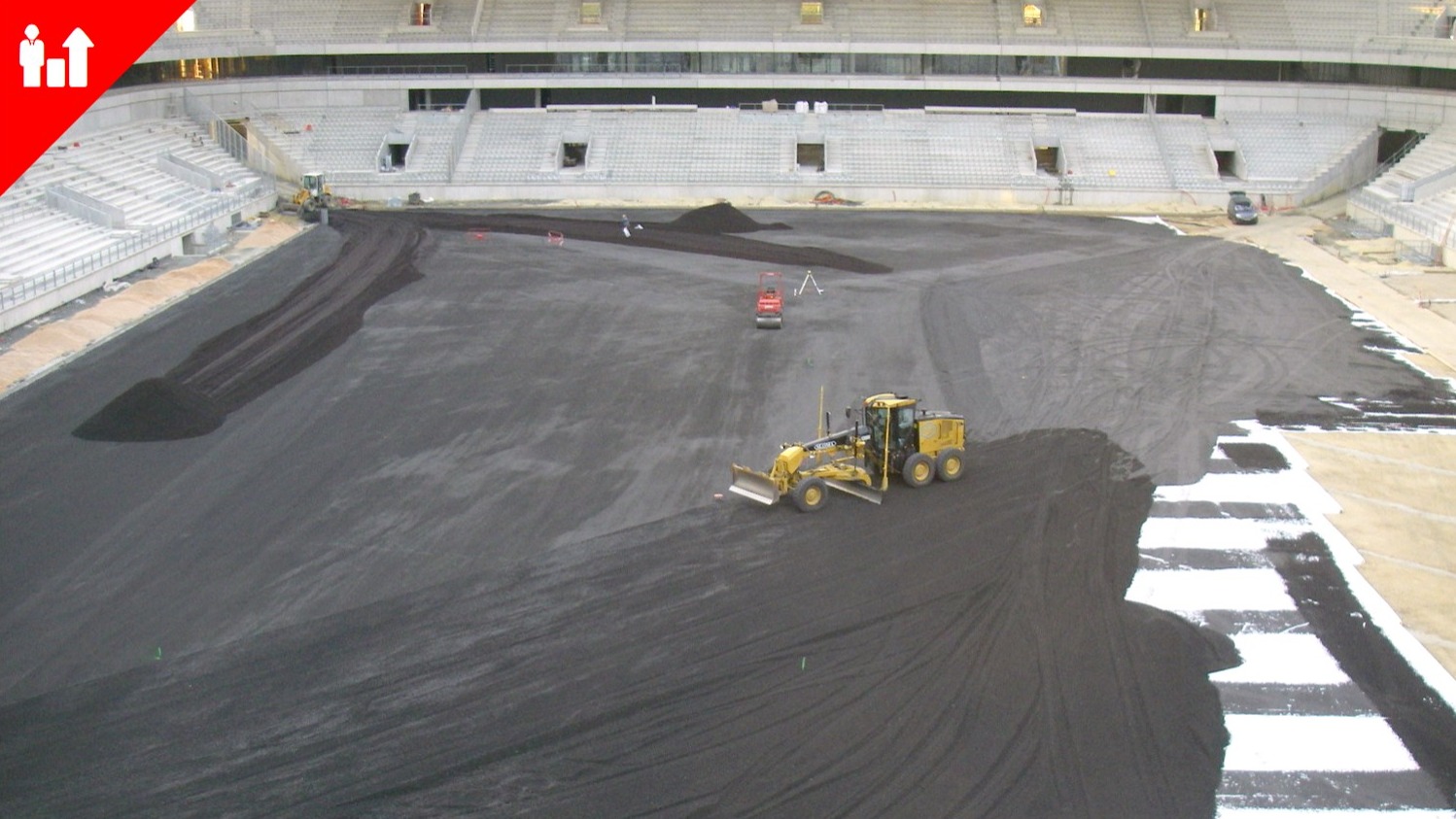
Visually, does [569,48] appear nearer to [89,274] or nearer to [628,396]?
[89,274]

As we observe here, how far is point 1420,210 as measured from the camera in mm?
43875

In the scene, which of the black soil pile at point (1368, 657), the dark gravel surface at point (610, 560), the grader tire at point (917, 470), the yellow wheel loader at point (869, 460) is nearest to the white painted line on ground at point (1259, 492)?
the dark gravel surface at point (610, 560)

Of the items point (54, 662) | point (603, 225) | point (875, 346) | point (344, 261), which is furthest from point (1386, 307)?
point (54, 662)

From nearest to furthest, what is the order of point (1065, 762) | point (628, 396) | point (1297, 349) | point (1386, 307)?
point (1065, 762) → point (628, 396) → point (1297, 349) → point (1386, 307)

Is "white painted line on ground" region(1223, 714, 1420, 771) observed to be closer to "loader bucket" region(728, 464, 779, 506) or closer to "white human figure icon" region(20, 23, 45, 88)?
"loader bucket" region(728, 464, 779, 506)

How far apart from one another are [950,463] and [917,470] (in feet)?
2.25

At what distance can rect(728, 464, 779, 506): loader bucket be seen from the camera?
71.6 ft

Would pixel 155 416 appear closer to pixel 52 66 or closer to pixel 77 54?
pixel 52 66

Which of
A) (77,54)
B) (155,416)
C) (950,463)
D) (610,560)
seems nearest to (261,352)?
(155,416)

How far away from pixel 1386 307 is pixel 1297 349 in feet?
17.8

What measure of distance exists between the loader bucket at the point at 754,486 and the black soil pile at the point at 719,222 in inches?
955

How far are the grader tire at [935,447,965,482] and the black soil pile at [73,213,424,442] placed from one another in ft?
43.9

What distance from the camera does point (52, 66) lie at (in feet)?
143

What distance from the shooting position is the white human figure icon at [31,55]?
4125cm
